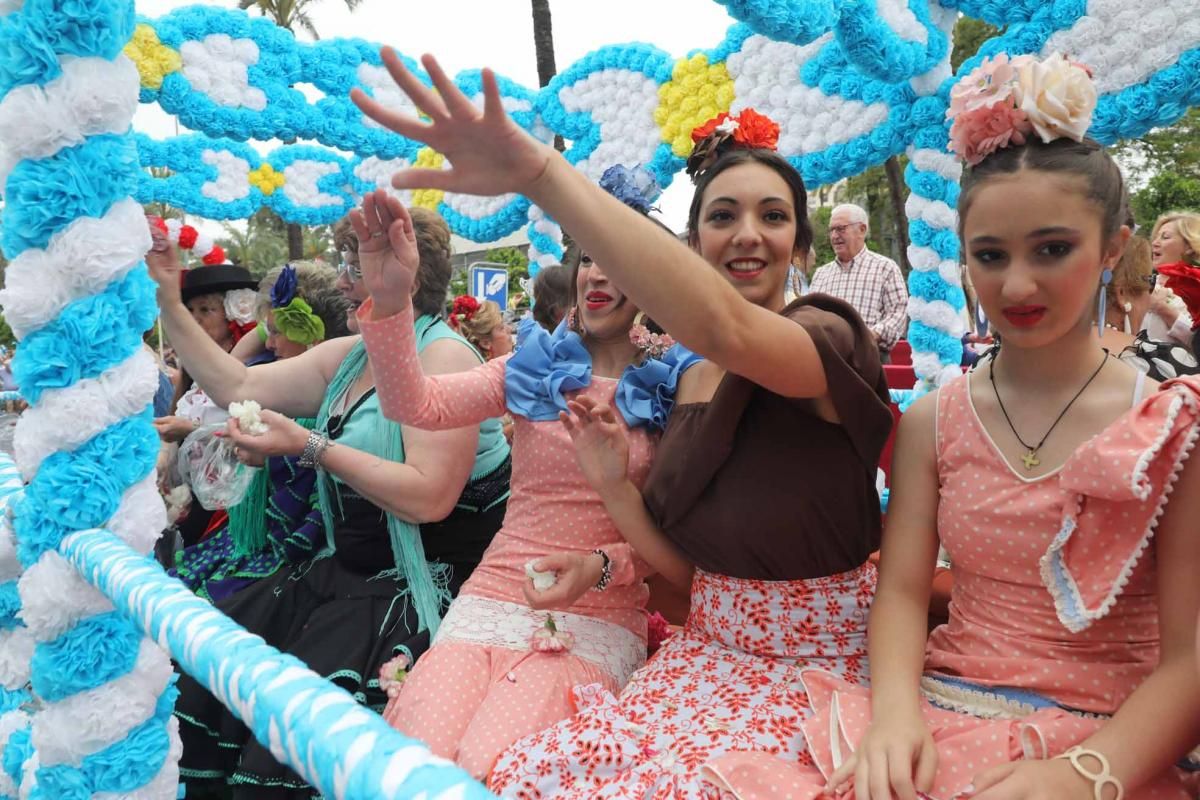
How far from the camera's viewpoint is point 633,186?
204 cm

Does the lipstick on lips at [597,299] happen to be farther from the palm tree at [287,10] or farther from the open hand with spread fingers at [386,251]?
the palm tree at [287,10]

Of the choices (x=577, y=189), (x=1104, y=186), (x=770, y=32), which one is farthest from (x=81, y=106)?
(x=770, y=32)

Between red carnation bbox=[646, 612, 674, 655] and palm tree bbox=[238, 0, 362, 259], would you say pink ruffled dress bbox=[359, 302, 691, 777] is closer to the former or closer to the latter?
red carnation bbox=[646, 612, 674, 655]

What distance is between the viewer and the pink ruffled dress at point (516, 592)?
5.56 ft

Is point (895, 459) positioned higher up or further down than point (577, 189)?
further down

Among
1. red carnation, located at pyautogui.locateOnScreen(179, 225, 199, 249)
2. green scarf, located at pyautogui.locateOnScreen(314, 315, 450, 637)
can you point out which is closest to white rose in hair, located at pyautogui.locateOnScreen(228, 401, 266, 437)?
green scarf, located at pyautogui.locateOnScreen(314, 315, 450, 637)

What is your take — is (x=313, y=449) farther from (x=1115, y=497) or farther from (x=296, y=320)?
(x=1115, y=497)

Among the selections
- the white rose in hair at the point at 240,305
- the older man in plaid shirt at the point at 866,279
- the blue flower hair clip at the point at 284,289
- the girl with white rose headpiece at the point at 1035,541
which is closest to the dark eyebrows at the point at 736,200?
the girl with white rose headpiece at the point at 1035,541

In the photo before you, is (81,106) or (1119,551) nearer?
(1119,551)

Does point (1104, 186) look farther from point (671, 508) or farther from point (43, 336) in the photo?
point (43, 336)

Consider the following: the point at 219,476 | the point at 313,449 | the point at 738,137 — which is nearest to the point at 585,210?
the point at 738,137

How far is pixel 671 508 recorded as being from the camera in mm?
1702

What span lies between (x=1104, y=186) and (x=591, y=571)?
3.86ft

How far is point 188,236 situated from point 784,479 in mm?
2250
